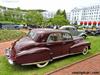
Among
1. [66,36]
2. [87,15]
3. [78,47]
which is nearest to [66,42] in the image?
[66,36]

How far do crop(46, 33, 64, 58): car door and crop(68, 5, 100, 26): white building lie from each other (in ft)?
317

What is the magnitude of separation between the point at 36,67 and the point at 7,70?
1.15 meters

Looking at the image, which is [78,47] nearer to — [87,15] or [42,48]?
[42,48]

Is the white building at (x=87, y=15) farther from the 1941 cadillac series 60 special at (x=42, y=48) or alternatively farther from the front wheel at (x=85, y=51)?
the 1941 cadillac series 60 special at (x=42, y=48)

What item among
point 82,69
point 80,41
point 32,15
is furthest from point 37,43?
point 32,15

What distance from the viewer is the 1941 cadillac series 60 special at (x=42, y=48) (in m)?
6.31

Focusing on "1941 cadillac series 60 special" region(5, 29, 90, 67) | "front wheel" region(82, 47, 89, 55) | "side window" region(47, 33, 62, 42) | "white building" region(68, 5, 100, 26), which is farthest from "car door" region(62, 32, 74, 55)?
"white building" region(68, 5, 100, 26)

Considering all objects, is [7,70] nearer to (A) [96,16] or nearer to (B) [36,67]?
(B) [36,67]

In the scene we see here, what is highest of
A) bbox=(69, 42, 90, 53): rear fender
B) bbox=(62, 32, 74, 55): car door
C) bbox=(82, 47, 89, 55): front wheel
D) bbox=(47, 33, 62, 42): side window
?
bbox=(47, 33, 62, 42): side window

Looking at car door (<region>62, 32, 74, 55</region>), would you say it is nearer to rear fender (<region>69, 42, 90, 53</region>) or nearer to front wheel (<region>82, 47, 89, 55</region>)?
rear fender (<region>69, 42, 90, 53</region>)

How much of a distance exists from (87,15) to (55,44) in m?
112

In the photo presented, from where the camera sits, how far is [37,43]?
6.79m

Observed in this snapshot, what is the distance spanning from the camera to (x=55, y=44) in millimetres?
7277

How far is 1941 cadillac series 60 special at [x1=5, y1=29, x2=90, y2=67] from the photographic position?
6.31m
